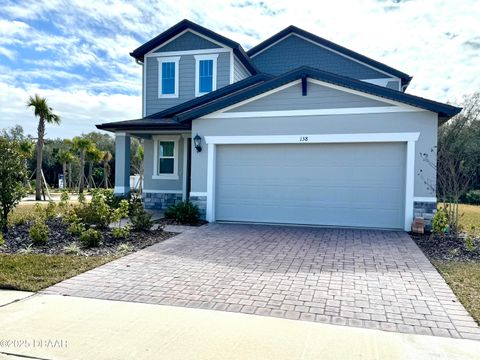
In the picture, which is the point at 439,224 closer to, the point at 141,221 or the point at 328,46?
the point at 141,221

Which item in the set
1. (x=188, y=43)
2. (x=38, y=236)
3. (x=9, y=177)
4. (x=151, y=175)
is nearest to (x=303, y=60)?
(x=188, y=43)

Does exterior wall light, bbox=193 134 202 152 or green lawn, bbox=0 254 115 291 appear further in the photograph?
exterior wall light, bbox=193 134 202 152

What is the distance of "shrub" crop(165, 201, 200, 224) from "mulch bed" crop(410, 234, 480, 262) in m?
5.91

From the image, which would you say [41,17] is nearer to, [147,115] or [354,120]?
[147,115]

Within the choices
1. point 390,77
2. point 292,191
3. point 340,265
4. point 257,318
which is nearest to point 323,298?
point 257,318

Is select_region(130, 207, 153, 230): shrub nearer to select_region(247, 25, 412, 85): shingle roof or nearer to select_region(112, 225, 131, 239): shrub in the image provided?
select_region(112, 225, 131, 239): shrub

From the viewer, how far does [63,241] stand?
26.3 feet

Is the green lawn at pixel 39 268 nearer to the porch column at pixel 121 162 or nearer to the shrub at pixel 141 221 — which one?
the shrub at pixel 141 221

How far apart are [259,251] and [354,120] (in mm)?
4931

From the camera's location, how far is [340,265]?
20.8 feet

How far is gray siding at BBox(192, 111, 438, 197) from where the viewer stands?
9.55 m

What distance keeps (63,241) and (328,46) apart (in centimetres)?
1390

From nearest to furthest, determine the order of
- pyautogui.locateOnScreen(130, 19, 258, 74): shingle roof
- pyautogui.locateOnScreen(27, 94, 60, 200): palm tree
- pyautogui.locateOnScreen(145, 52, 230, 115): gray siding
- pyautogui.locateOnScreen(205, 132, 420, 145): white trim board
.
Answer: pyautogui.locateOnScreen(205, 132, 420, 145): white trim board < pyautogui.locateOnScreen(130, 19, 258, 74): shingle roof < pyautogui.locateOnScreen(145, 52, 230, 115): gray siding < pyautogui.locateOnScreen(27, 94, 60, 200): palm tree

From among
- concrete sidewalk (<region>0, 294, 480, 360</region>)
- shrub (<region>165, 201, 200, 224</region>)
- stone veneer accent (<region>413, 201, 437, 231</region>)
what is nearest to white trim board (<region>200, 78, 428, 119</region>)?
stone veneer accent (<region>413, 201, 437, 231</region>)
